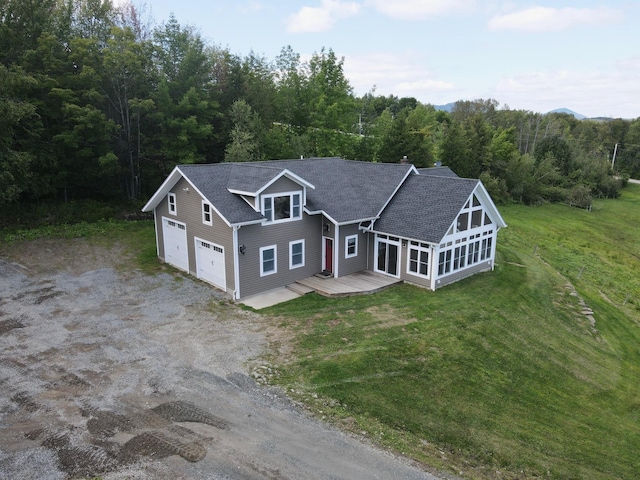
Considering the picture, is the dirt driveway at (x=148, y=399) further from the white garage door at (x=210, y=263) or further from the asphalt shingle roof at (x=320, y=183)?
the asphalt shingle roof at (x=320, y=183)

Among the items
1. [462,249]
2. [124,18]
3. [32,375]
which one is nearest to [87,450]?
[32,375]

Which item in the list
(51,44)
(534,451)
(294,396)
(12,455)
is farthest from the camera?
(51,44)

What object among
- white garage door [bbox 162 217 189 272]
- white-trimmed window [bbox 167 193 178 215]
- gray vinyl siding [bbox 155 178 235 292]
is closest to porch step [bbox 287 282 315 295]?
gray vinyl siding [bbox 155 178 235 292]

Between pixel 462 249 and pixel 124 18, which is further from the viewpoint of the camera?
pixel 124 18

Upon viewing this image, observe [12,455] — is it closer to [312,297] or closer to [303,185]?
[312,297]

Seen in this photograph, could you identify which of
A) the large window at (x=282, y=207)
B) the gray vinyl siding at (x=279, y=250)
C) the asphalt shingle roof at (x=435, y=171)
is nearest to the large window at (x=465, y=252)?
the gray vinyl siding at (x=279, y=250)

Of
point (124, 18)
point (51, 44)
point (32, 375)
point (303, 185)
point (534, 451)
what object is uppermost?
point (124, 18)

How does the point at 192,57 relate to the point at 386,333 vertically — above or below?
above
